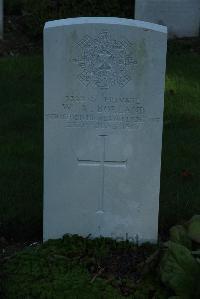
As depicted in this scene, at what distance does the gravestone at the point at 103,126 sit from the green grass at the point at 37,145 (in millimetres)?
509

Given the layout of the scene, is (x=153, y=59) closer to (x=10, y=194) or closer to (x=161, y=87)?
(x=161, y=87)

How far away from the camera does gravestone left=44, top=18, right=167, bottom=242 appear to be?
4152 mm

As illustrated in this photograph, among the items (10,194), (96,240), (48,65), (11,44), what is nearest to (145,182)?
(96,240)

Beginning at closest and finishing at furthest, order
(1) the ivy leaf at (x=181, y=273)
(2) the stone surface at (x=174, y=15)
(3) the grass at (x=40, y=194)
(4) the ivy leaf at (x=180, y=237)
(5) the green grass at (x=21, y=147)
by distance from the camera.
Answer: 1. (1) the ivy leaf at (x=181, y=273)
2. (3) the grass at (x=40, y=194)
3. (4) the ivy leaf at (x=180, y=237)
4. (5) the green grass at (x=21, y=147)
5. (2) the stone surface at (x=174, y=15)

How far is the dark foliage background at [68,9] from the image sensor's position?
9.88 meters

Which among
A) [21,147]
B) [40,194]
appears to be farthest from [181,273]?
[21,147]

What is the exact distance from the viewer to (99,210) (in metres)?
4.43

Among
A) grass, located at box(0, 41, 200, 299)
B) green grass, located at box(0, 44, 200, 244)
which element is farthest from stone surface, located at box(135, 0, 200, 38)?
grass, located at box(0, 41, 200, 299)

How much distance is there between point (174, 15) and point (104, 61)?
6.01 metres

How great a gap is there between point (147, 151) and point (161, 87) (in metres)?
0.37

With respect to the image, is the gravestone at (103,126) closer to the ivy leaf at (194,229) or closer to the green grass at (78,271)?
the green grass at (78,271)

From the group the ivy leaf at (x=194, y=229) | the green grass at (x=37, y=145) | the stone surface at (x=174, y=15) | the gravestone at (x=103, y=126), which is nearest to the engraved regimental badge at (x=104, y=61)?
the gravestone at (x=103, y=126)

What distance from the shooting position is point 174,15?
9977mm

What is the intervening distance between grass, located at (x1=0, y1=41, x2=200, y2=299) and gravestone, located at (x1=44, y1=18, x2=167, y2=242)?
0.55 ft
